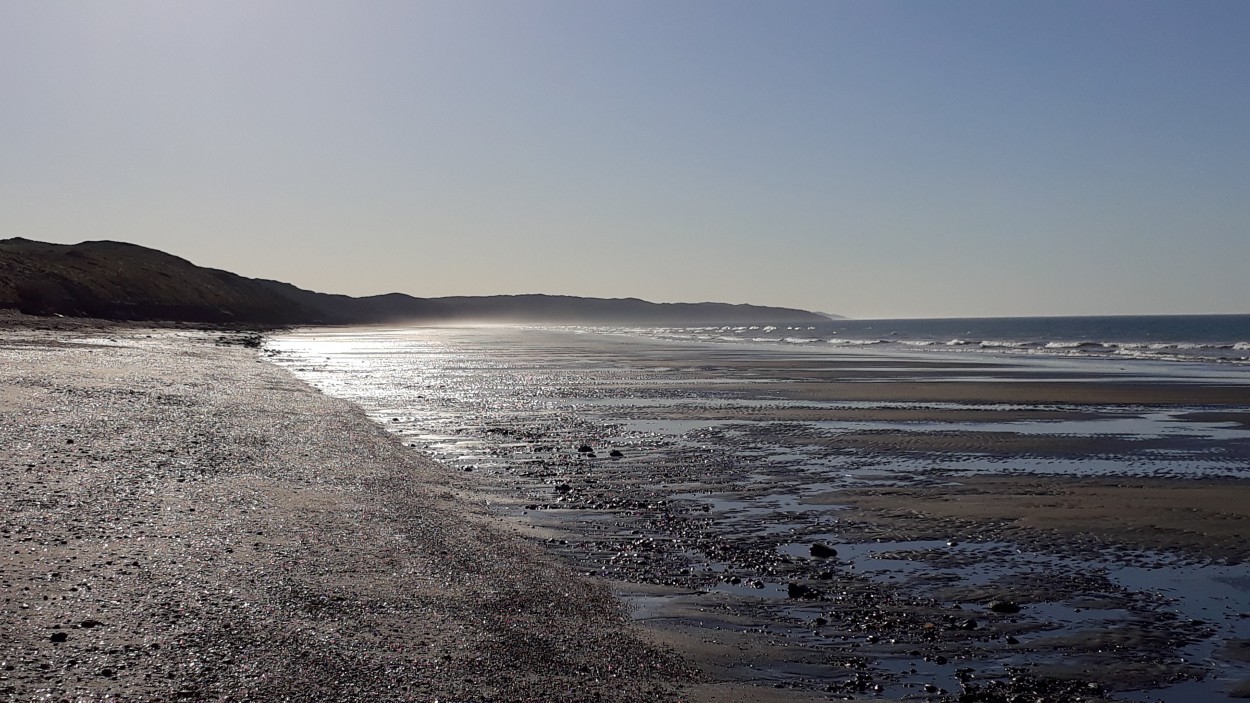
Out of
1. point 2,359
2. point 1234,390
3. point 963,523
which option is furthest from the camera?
point 1234,390

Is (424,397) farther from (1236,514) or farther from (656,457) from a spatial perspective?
(1236,514)

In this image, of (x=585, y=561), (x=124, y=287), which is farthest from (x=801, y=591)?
(x=124, y=287)

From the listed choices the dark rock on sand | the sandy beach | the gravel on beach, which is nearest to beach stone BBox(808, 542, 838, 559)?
the sandy beach

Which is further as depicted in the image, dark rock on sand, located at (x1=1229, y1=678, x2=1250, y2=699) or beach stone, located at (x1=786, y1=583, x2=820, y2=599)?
beach stone, located at (x1=786, y1=583, x2=820, y2=599)

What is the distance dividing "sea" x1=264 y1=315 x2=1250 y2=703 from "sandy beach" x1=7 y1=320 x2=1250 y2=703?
52 millimetres

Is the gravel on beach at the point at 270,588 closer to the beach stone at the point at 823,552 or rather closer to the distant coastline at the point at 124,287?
the beach stone at the point at 823,552

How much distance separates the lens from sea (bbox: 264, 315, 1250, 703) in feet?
22.7

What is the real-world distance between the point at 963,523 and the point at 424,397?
20048mm

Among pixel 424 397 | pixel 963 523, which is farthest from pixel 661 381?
pixel 963 523

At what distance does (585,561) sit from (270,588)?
3.38 m

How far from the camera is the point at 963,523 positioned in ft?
38.1

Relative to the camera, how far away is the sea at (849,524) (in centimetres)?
691

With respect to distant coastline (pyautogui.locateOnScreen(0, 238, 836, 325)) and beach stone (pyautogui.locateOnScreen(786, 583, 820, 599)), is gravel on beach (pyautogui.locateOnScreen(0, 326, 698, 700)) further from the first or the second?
distant coastline (pyautogui.locateOnScreen(0, 238, 836, 325))

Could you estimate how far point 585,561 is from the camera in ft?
31.1
